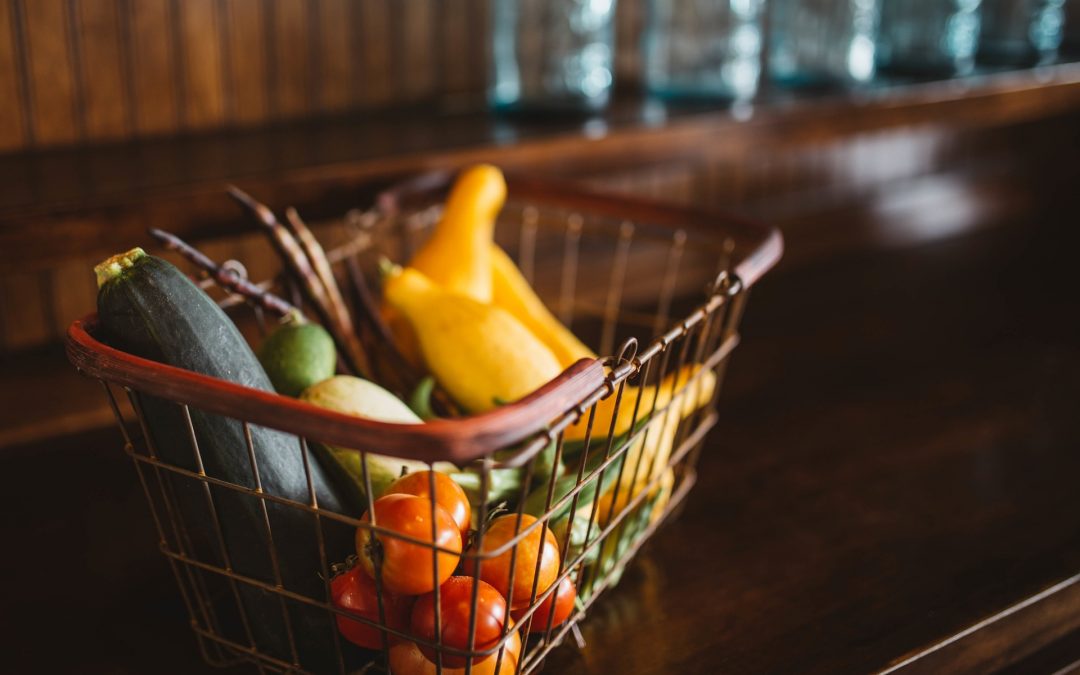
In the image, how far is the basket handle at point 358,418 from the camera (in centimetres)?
37

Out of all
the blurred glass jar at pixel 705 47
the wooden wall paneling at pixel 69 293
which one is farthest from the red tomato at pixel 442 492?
the blurred glass jar at pixel 705 47

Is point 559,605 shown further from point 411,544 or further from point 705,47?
point 705,47

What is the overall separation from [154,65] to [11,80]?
12cm

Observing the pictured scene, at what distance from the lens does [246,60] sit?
0.96 meters

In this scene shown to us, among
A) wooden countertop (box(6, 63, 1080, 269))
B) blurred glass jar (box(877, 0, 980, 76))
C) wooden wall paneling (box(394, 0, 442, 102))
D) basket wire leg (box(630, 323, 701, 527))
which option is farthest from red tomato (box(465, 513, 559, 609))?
blurred glass jar (box(877, 0, 980, 76))

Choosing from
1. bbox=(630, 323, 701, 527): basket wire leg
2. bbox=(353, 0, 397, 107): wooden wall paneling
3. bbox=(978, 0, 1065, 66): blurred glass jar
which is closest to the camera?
bbox=(630, 323, 701, 527): basket wire leg

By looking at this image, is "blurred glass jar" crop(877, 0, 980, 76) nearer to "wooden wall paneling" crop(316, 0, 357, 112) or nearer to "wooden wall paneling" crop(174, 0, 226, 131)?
"wooden wall paneling" crop(316, 0, 357, 112)

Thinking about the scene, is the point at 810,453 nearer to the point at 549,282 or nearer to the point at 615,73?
the point at 549,282

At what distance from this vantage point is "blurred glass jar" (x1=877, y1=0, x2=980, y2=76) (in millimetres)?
1400

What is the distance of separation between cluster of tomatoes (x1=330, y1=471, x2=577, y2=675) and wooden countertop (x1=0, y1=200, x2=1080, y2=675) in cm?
13

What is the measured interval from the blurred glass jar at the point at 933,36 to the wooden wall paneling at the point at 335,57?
2.64 ft

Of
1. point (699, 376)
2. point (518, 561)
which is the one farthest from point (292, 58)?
point (518, 561)

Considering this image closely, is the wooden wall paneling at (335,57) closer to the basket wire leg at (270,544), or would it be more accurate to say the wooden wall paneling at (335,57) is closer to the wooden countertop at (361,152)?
the wooden countertop at (361,152)

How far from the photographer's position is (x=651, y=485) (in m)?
0.63
